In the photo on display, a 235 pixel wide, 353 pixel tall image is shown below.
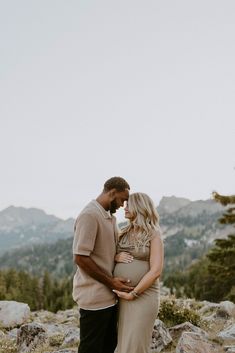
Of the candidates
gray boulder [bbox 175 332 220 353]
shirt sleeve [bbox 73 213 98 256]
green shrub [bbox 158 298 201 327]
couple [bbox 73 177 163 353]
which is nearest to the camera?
shirt sleeve [bbox 73 213 98 256]

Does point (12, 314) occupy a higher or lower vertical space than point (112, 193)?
lower

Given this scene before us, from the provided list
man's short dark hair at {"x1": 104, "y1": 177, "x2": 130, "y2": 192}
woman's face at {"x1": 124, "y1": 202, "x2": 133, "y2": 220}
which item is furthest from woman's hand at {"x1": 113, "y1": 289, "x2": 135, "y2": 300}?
man's short dark hair at {"x1": 104, "y1": 177, "x2": 130, "y2": 192}

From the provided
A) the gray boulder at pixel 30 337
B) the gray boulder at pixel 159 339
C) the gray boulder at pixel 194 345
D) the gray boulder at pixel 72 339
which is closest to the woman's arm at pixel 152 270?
the gray boulder at pixel 194 345

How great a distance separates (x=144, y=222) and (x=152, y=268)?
57 cm

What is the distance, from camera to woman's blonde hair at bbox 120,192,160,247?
18.5 feet

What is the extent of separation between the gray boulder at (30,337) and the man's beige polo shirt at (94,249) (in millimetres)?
5165

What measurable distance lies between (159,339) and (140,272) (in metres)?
3.94

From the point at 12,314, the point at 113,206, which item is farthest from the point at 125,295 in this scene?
the point at 12,314

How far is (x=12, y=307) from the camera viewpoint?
684 inches

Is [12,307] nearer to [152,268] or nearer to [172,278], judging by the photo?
[152,268]

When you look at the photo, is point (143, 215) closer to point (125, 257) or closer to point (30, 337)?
point (125, 257)

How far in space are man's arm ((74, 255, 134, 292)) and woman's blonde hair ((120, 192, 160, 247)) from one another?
1.72 ft

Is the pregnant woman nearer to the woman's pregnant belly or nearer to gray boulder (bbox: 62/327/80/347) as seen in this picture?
the woman's pregnant belly

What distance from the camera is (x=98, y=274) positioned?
5516mm
